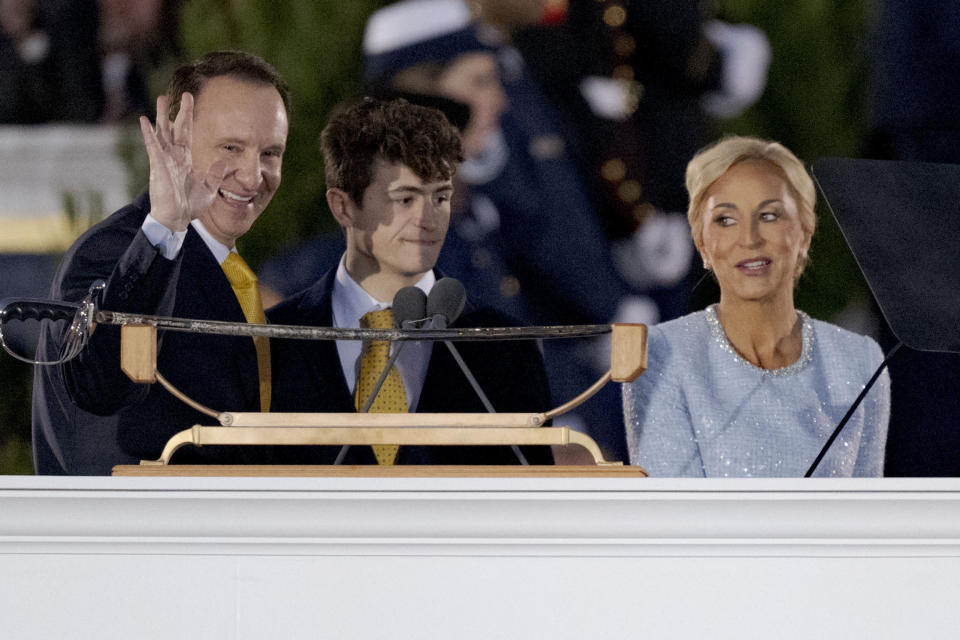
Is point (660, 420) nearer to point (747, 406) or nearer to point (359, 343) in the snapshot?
point (747, 406)

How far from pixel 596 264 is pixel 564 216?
0.42ft

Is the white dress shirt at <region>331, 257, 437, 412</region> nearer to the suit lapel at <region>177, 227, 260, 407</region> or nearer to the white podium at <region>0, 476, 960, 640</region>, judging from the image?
the suit lapel at <region>177, 227, 260, 407</region>

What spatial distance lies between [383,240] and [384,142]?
22 centimetres

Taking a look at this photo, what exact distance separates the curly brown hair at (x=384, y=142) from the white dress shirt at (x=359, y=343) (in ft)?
0.64

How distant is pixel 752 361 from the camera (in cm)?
259

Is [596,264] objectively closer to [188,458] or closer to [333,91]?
[333,91]

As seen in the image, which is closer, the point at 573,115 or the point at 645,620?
the point at 645,620

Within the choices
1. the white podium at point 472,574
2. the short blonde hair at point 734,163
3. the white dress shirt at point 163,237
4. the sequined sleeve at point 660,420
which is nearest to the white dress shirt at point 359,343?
the white dress shirt at point 163,237

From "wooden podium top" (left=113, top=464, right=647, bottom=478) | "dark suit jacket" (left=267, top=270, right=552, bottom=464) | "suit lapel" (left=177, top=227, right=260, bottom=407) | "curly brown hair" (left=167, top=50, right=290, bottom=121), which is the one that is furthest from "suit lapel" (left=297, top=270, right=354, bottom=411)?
"wooden podium top" (left=113, top=464, right=647, bottom=478)

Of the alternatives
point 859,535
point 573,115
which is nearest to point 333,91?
point 573,115

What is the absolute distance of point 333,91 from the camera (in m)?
2.61

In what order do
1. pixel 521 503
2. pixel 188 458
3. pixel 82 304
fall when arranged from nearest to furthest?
pixel 521 503, pixel 82 304, pixel 188 458

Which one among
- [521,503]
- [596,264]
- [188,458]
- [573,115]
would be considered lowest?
[521,503]

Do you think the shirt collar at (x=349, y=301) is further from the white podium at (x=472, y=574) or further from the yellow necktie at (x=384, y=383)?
the white podium at (x=472, y=574)
